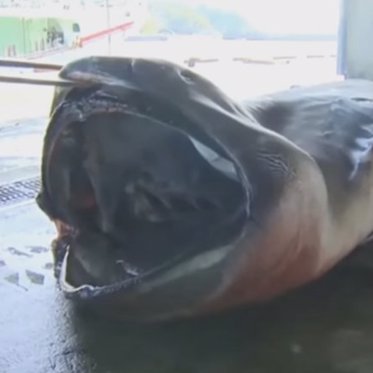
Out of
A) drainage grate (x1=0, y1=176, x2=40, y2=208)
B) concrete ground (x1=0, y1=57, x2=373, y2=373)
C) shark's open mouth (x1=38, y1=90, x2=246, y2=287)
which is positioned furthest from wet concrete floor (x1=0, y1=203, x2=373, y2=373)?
drainage grate (x1=0, y1=176, x2=40, y2=208)

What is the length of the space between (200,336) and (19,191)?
139 centimetres

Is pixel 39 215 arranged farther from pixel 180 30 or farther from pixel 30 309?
pixel 180 30

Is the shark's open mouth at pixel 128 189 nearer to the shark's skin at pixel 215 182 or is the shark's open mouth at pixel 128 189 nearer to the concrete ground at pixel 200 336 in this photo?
the shark's skin at pixel 215 182

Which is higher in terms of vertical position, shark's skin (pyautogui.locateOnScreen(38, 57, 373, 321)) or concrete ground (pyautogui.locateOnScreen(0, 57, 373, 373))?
shark's skin (pyautogui.locateOnScreen(38, 57, 373, 321))

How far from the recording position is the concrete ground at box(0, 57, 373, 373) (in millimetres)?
1291

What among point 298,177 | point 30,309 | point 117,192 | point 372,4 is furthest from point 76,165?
point 372,4

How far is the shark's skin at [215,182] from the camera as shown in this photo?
1234 millimetres

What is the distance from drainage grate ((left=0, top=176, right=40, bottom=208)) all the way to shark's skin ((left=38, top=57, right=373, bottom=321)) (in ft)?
3.14

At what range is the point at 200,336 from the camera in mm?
1391

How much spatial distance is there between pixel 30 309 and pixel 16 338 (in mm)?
137

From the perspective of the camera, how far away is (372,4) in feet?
11.4

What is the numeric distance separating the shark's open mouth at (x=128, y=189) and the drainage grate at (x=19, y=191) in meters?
0.95

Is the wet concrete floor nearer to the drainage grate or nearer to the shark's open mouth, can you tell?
the shark's open mouth

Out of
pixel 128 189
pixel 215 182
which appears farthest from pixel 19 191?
pixel 215 182
